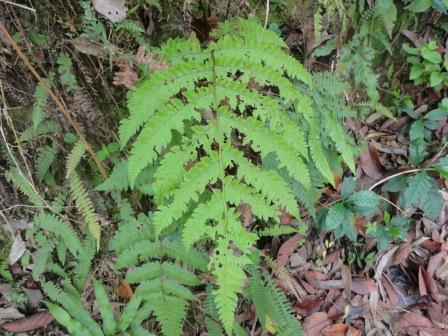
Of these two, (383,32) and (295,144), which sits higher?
(383,32)

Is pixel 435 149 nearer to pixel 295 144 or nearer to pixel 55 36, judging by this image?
pixel 295 144

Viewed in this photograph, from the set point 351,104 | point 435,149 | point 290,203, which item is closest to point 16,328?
point 290,203

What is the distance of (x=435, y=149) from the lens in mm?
3326

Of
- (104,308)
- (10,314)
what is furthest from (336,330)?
(10,314)

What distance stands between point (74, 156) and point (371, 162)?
2.27m

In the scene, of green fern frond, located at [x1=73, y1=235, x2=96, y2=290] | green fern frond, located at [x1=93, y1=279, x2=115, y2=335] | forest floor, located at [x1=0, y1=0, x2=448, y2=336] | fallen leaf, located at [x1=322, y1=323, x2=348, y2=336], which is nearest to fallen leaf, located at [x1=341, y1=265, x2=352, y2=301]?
forest floor, located at [x1=0, y1=0, x2=448, y2=336]

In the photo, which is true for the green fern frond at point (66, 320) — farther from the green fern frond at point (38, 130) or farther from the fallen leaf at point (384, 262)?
the fallen leaf at point (384, 262)

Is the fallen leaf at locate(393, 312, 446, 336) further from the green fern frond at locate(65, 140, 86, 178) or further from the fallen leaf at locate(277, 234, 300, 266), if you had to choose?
the green fern frond at locate(65, 140, 86, 178)

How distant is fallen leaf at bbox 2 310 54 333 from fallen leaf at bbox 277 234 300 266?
5.32 feet

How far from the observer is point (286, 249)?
10.2ft

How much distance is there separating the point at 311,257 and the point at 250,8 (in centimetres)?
189

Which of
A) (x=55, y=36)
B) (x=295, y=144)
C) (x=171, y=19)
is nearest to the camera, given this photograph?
(x=295, y=144)

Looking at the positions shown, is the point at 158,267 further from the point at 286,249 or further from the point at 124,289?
the point at 286,249

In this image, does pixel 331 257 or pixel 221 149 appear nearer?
pixel 221 149
